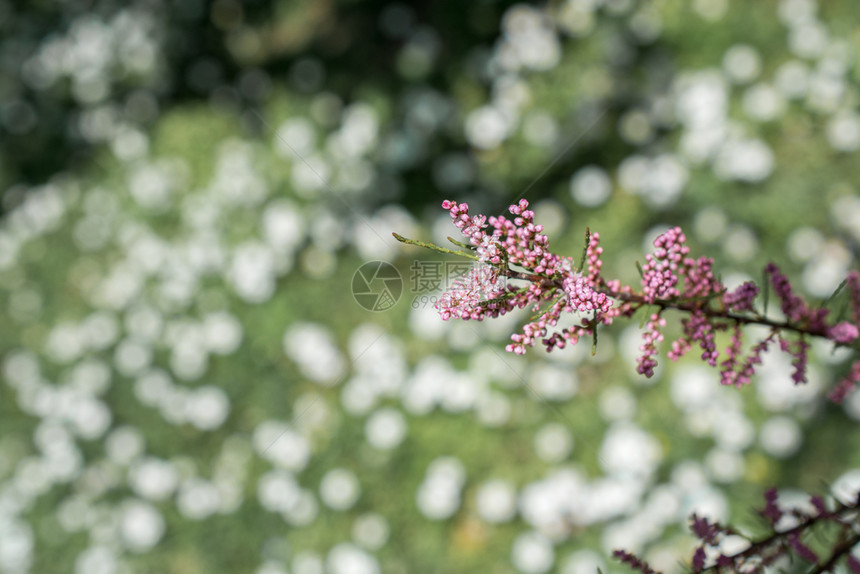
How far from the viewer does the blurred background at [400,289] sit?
285cm

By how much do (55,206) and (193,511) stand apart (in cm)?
172

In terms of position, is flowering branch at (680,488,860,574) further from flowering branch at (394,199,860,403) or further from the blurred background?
the blurred background

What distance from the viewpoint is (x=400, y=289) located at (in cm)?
308

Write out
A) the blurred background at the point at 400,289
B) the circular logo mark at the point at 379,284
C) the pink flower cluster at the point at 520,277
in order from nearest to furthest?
1. the pink flower cluster at the point at 520,277
2. the blurred background at the point at 400,289
3. the circular logo mark at the point at 379,284

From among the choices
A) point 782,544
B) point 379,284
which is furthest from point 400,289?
point 782,544

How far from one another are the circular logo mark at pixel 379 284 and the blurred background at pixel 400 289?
2 centimetres

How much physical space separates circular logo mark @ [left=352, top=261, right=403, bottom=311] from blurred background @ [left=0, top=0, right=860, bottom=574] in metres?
0.02

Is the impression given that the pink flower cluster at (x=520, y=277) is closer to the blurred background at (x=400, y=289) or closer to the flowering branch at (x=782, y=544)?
the flowering branch at (x=782, y=544)

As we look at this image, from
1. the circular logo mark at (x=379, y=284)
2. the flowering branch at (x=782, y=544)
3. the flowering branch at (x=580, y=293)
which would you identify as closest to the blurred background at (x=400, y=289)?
the circular logo mark at (x=379, y=284)

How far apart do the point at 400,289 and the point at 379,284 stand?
111 millimetres

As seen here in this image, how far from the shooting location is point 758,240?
9.53 ft

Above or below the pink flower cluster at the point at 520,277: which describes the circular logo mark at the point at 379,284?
below

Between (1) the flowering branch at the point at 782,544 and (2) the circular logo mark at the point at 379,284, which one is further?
(2) the circular logo mark at the point at 379,284

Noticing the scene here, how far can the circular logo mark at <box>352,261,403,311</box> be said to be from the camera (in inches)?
119
